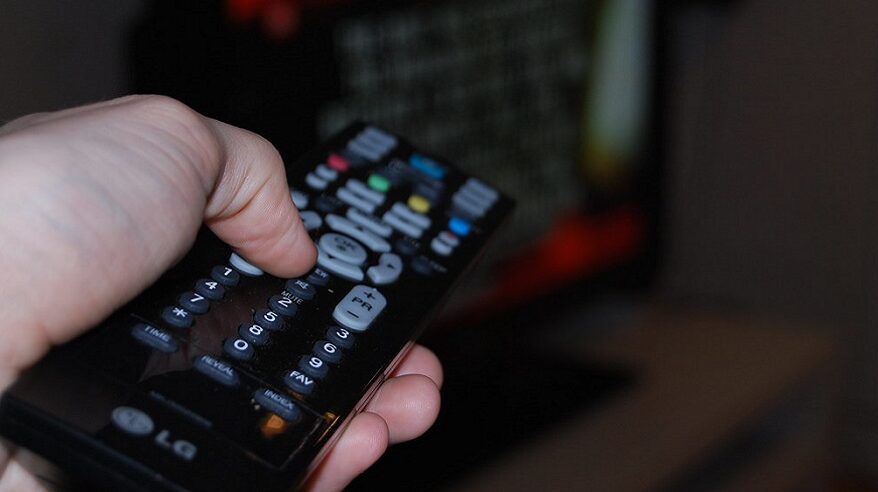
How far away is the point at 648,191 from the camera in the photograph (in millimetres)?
1166

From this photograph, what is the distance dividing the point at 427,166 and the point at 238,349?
208mm

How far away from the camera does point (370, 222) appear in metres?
0.57

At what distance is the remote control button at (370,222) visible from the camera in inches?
22.2

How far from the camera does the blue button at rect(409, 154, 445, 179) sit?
62 cm

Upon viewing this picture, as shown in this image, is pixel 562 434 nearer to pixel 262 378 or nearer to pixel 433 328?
pixel 433 328

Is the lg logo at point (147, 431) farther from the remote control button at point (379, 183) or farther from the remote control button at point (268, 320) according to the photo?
the remote control button at point (379, 183)

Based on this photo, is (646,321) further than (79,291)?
Yes

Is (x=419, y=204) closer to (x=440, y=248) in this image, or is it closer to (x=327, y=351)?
(x=440, y=248)

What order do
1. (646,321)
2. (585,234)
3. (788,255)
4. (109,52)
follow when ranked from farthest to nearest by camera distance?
(788,255) → (646,321) → (585,234) → (109,52)

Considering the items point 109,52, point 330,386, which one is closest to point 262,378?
point 330,386

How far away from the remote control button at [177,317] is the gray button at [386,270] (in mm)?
101

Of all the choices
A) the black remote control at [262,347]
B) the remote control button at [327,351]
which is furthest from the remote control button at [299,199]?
the remote control button at [327,351]

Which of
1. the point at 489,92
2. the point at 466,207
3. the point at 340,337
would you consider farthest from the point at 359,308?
the point at 489,92

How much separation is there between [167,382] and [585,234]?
2.43 feet
